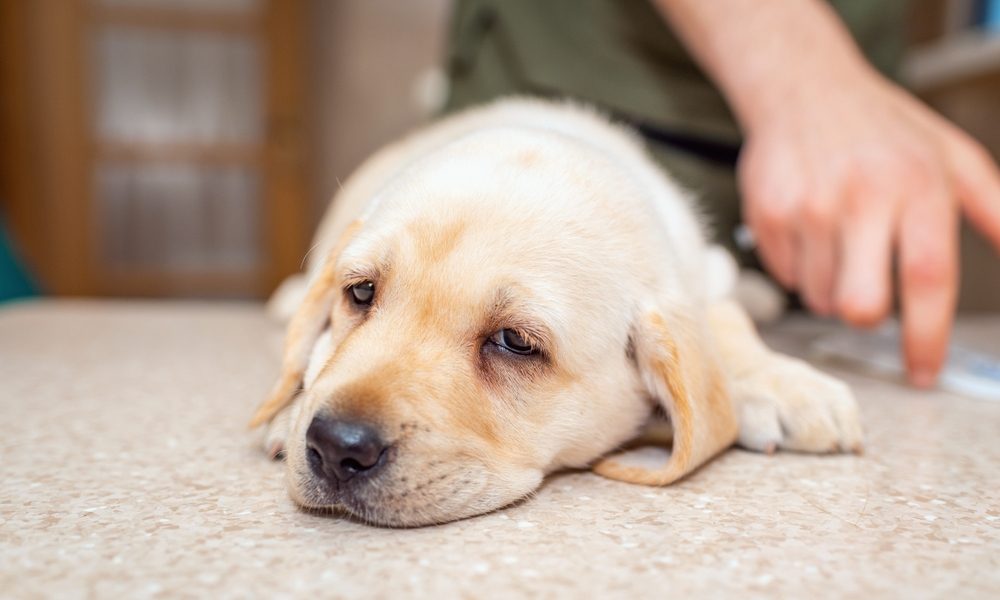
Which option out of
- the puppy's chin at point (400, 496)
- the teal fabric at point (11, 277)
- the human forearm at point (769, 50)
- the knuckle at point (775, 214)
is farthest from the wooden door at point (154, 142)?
the puppy's chin at point (400, 496)

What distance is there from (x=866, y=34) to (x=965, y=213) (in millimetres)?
1175

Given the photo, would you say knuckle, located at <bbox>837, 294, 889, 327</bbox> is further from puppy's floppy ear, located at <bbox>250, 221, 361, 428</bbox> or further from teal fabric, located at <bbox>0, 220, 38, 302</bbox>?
teal fabric, located at <bbox>0, 220, 38, 302</bbox>

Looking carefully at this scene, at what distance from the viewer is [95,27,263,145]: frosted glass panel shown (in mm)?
8422

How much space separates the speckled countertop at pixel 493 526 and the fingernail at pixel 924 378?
0.38m

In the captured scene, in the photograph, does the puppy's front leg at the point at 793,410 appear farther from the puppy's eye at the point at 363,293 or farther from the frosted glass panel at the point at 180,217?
the frosted glass panel at the point at 180,217

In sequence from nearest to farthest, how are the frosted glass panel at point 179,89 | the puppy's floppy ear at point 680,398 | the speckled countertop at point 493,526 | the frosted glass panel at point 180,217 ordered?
the speckled countertop at point 493,526, the puppy's floppy ear at point 680,398, the frosted glass panel at point 179,89, the frosted glass panel at point 180,217

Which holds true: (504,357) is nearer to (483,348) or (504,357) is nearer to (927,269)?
(483,348)

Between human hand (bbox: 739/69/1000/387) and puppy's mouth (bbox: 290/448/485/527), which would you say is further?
human hand (bbox: 739/69/1000/387)

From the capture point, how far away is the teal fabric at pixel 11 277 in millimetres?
4445

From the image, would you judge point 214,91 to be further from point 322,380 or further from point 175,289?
point 322,380

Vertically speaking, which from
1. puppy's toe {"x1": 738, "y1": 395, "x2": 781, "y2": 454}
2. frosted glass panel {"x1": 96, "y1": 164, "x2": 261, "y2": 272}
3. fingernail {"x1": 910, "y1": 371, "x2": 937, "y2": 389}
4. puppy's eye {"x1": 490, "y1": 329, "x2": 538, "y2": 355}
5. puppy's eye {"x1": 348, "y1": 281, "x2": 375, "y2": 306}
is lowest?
frosted glass panel {"x1": 96, "y1": 164, "x2": 261, "y2": 272}

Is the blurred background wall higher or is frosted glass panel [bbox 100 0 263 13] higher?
frosted glass panel [bbox 100 0 263 13]

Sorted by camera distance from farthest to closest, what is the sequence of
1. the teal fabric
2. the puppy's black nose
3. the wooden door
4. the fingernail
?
the wooden door
the teal fabric
the fingernail
the puppy's black nose

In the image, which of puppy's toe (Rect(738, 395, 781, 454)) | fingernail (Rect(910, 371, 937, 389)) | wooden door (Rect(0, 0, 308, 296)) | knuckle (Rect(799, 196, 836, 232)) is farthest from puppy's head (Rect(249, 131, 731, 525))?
wooden door (Rect(0, 0, 308, 296))
